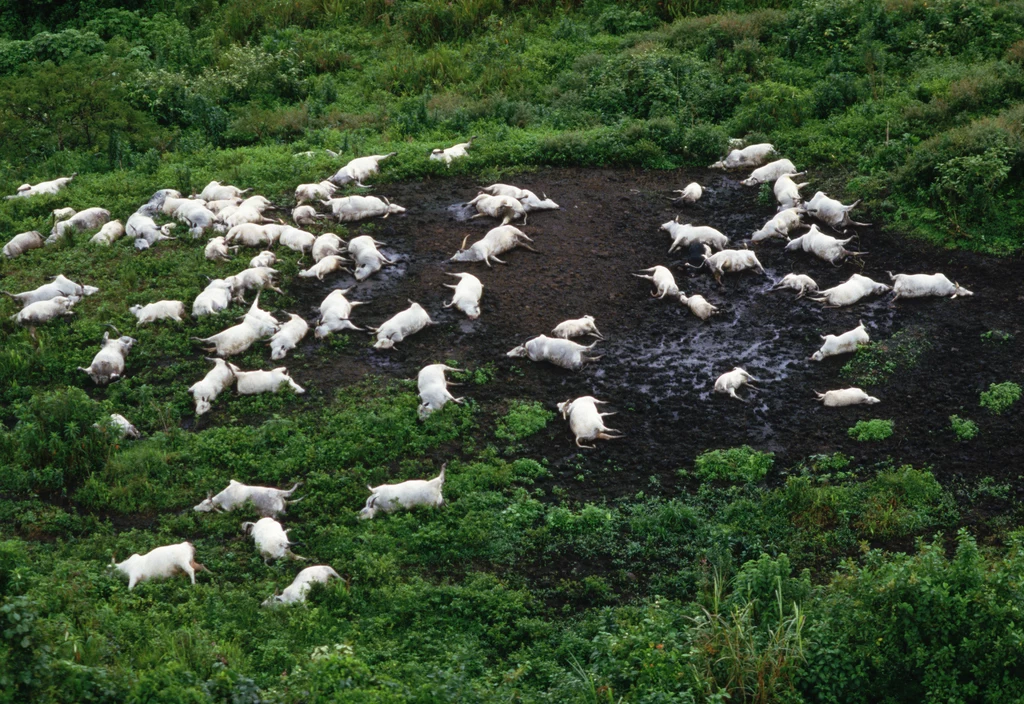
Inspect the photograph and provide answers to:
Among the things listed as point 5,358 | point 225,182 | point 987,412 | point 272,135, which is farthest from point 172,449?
point 272,135

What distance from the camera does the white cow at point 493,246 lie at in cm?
1320

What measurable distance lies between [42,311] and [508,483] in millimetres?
6485

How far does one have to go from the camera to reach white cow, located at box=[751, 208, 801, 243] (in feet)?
44.1

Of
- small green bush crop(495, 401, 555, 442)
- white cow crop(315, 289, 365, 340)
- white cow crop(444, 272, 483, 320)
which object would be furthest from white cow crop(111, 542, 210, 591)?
white cow crop(444, 272, 483, 320)

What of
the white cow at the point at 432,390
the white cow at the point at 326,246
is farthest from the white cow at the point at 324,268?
the white cow at the point at 432,390

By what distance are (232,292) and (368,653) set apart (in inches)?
252

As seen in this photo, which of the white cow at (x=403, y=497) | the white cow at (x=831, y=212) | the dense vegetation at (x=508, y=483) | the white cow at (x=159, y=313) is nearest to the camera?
the dense vegetation at (x=508, y=483)

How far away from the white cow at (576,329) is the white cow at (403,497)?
2.98 m

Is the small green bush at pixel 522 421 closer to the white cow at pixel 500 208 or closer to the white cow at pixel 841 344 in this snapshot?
the white cow at pixel 841 344

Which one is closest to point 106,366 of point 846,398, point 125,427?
point 125,427

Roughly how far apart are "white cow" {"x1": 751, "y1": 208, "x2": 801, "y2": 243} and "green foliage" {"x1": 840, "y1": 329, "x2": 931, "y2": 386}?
2681 millimetres

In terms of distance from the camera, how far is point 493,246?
1327 cm

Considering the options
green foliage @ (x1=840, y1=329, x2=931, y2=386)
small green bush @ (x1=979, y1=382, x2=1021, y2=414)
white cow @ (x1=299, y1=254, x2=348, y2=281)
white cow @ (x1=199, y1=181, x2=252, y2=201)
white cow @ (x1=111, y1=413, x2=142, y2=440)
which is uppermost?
white cow @ (x1=199, y1=181, x2=252, y2=201)

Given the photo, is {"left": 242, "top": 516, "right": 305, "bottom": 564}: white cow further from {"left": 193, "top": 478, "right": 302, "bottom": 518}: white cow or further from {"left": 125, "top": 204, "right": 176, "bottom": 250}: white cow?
{"left": 125, "top": 204, "right": 176, "bottom": 250}: white cow
